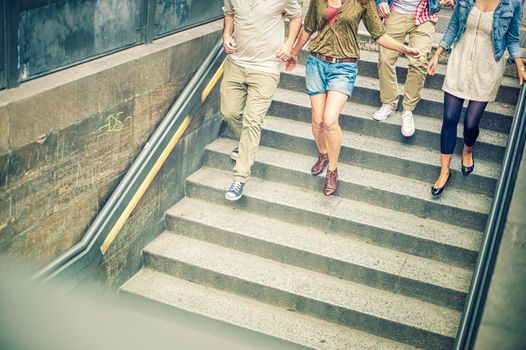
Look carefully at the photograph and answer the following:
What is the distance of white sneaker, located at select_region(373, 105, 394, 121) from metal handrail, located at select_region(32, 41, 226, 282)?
1638 millimetres

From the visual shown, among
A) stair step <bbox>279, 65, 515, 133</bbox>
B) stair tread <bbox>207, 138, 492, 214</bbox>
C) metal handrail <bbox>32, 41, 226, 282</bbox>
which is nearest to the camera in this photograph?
metal handrail <bbox>32, 41, 226, 282</bbox>

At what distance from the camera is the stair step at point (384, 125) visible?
23.1 ft

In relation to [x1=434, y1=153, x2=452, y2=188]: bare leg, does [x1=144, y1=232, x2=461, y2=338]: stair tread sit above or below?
below

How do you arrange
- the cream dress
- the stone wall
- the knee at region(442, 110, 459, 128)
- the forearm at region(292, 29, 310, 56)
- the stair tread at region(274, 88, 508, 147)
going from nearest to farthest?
the stone wall → the cream dress → the knee at region(442, 110, 459, 128) → the forearm at region(292, 29, 310, 56) → the stair tread at region(274, 88, 508, 147)

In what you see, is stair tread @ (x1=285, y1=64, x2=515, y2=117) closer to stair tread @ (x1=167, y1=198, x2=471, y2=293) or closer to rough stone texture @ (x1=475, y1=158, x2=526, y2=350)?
stair tread @ (x1=167, y1=198, x2=471, y2=293)

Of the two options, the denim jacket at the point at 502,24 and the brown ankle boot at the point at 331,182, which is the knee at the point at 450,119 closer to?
the denim jacket at the point at 502,24

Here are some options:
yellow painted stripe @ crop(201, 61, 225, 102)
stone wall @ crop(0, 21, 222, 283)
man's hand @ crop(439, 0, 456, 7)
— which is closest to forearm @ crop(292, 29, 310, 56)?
yellow painted stripe @ crop(201, 61, 225, 102)

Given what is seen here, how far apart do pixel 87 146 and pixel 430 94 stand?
3.80 meters

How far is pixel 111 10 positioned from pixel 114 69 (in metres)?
0.49

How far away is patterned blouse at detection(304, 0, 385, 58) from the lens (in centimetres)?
623

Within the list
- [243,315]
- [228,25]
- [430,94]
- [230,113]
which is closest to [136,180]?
[230,113]

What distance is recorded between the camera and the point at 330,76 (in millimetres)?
6480

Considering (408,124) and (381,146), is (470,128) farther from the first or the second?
(381,146)

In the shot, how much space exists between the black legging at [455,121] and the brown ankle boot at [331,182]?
1003mm
